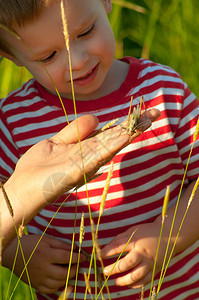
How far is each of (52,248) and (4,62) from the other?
1.03 meters

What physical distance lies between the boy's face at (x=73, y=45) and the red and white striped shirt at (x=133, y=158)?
0.26ft

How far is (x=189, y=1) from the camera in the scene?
2238mm

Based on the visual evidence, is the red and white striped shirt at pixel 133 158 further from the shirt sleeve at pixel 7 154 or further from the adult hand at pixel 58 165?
the adult hand at pixel 58 165

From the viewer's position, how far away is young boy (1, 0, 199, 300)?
1.10 m

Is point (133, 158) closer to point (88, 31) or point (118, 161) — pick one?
point (118, 161)

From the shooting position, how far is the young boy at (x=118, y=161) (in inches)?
43.4

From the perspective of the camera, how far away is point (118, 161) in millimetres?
1164

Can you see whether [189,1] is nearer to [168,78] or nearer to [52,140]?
[168,78]

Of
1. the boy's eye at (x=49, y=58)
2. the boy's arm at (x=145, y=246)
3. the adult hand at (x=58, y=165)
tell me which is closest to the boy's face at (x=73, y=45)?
the boy's eye at (x=49, y=58)

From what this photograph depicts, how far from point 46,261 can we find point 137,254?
243 mm

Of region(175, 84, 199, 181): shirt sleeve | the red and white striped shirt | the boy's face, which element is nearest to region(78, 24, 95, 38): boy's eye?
the boy's face

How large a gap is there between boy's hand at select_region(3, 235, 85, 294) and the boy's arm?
0.39ft

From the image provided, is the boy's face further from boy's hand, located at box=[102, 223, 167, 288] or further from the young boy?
boy's hand, located at box=[102, 223, 167, 288]

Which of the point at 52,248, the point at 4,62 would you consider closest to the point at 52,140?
the point at 52,248
